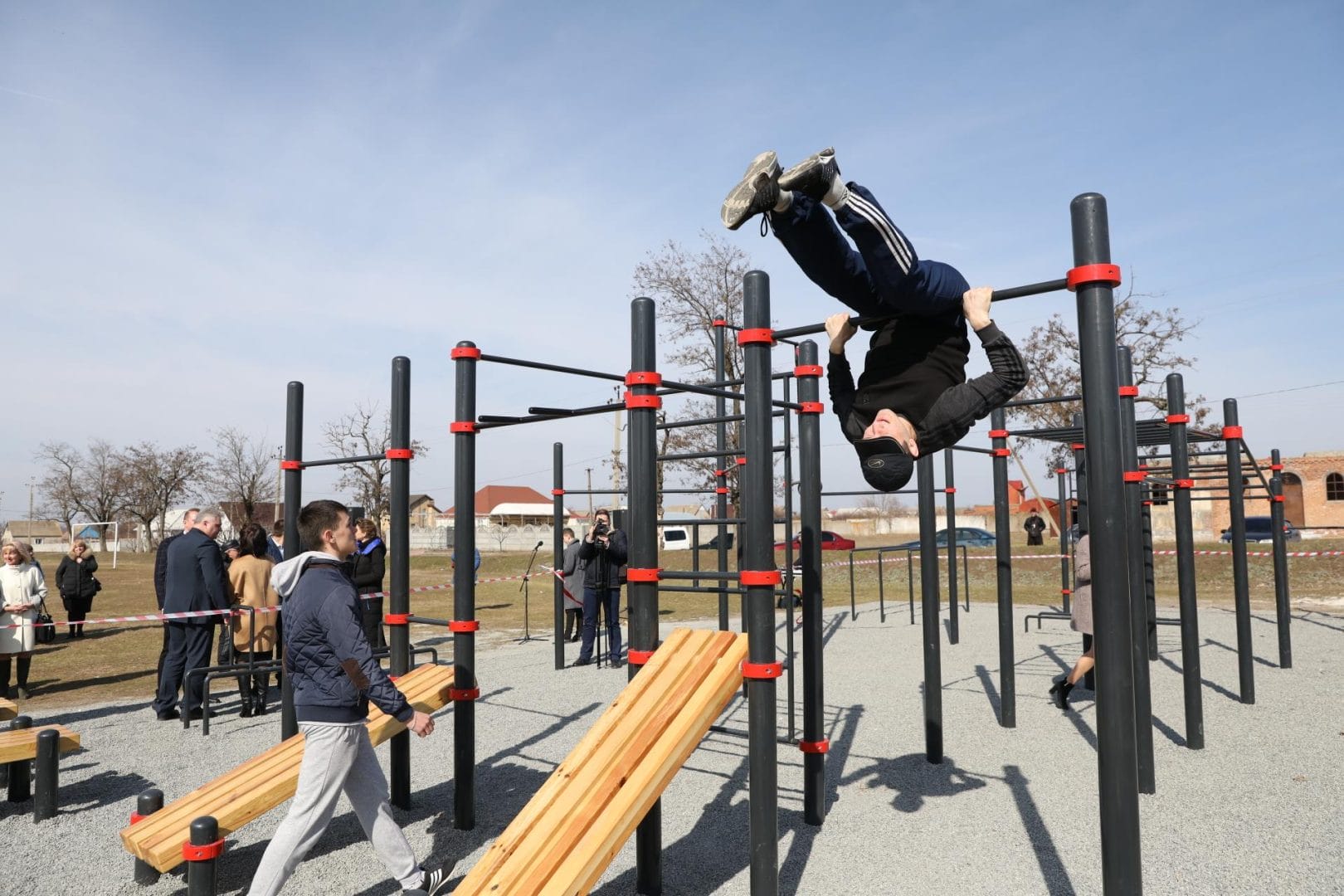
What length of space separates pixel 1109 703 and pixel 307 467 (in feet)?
17.8

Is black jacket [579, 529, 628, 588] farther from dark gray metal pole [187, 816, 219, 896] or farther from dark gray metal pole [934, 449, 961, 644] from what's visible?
dark gray metal pole [187, 816, 219, 896]

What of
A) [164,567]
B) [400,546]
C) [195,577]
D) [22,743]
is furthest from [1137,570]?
[164,567]

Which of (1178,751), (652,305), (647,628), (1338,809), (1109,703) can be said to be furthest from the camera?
(1178,751)

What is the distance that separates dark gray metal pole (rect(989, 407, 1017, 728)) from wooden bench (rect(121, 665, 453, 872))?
4179mm

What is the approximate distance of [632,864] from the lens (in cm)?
426

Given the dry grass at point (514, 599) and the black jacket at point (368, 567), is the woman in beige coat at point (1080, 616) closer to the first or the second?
the black jacket at point (368, 567)

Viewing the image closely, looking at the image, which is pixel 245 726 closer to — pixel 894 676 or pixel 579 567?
pixel 579 567

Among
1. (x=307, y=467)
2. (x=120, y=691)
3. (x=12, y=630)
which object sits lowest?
(x=120, y=691)

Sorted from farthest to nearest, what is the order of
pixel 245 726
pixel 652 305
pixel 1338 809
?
1. pixel 245 726
2. pixel 1338 809
3. pixel 652 305

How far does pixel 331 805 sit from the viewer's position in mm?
3551

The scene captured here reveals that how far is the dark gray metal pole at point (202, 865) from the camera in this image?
3.60 metres

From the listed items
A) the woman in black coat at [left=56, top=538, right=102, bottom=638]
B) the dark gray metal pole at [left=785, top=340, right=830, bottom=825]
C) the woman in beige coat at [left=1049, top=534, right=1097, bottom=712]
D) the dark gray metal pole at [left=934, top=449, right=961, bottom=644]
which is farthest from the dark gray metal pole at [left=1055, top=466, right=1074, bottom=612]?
the woman in black coat at [left=56, top=538, right=102, bottom=638]

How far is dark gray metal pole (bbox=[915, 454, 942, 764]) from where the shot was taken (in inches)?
221

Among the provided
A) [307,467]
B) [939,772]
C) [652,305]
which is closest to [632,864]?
[939,772]
